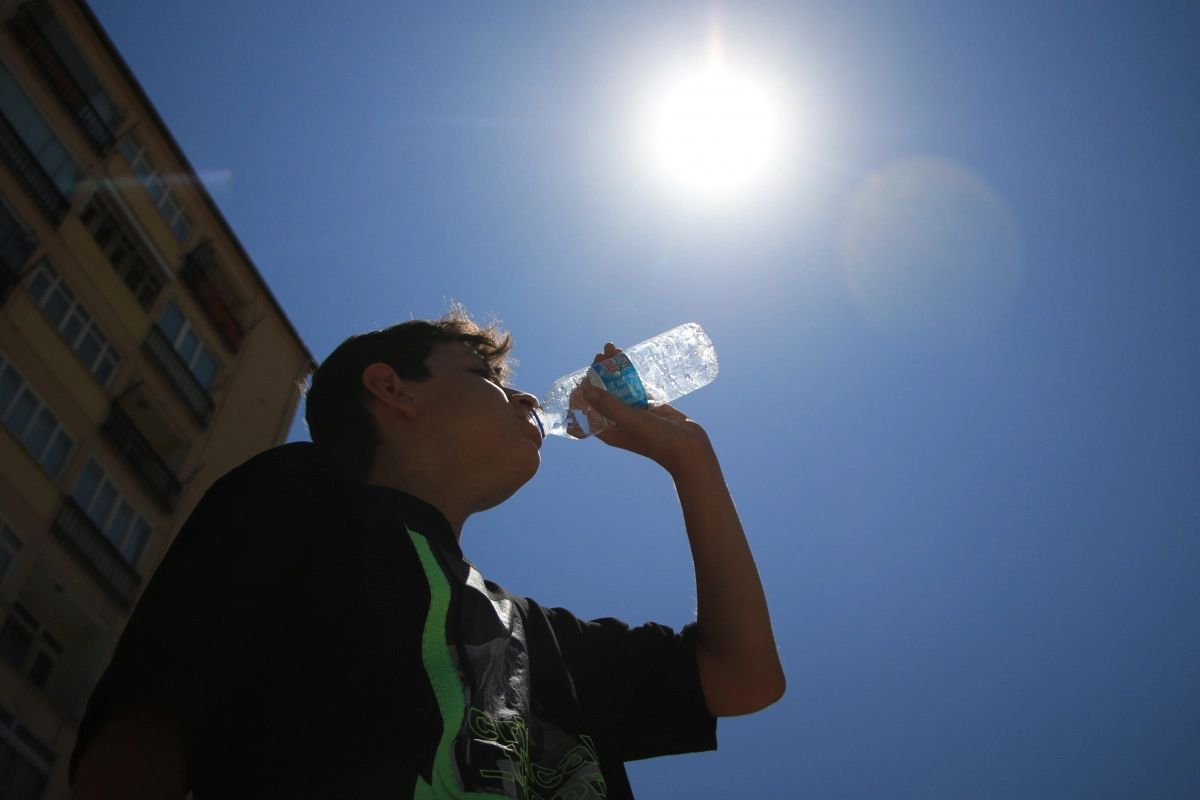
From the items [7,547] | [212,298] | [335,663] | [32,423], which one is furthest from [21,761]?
[335,663]

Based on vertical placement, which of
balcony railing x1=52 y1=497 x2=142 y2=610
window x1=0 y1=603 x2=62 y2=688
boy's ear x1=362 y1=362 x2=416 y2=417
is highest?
balcony railing x1=52 y1=497 x2=142 y2=610

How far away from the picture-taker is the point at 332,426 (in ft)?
9.18

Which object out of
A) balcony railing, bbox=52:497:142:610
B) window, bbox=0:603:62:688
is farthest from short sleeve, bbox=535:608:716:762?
balcony railing, bbox=52:497:142:610

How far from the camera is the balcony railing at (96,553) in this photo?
12289 mm

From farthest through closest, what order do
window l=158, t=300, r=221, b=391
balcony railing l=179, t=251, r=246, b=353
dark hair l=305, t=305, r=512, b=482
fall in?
balcony railing l=179, t=251, r=246, b=353
window l=158, t=300, r=221, b=391
dark hair l=305, t=305, r=512, b=482

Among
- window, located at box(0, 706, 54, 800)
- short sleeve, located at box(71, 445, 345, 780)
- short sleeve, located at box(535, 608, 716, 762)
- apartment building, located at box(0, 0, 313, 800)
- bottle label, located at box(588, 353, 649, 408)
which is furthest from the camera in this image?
apartment building, located at box(0, 0, 313, 800)

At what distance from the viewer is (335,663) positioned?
157cm

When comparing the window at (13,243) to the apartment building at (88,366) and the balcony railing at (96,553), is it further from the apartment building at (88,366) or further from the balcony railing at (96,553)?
the balcony railing at (96,553)

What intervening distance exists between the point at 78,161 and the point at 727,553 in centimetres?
1626

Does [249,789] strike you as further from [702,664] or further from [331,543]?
[702,664]

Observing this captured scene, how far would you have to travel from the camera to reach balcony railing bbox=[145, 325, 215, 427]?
1525cm

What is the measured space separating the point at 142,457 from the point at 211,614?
15232mm

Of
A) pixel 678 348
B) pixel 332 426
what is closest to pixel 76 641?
pixel 678 348

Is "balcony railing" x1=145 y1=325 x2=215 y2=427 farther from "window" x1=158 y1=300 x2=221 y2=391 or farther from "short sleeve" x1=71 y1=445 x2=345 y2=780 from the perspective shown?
"short sleeve" x1=71 y1=445 x2=345 y2=780
